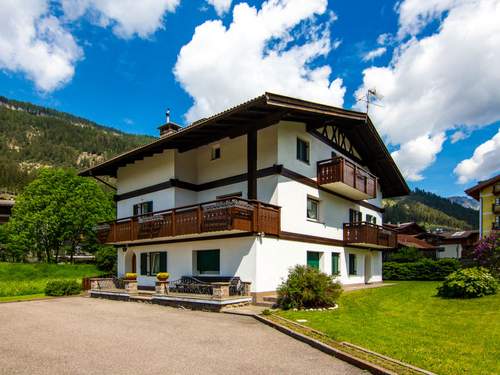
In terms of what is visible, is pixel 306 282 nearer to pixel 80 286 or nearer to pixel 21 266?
pixel 80 286

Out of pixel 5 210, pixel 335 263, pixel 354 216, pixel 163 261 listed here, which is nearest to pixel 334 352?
pixel 163 261

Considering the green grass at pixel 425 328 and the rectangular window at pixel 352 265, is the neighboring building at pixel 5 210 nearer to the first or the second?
the rectangular window at pixel 352 265

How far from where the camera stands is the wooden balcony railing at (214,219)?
54.5 ft

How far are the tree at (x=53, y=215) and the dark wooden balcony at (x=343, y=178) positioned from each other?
102ft

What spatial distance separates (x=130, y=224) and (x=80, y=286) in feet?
20.9

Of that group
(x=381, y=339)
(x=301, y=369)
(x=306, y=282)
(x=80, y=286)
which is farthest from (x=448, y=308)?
(x=80, y=286)

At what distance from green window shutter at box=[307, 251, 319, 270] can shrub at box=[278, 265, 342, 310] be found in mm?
5403

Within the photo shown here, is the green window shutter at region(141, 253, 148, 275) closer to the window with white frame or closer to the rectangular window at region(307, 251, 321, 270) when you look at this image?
the window with white frame

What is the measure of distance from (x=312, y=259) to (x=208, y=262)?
556 cm

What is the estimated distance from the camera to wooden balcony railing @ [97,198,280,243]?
16.6 metres

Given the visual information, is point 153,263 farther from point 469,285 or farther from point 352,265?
point 469,285

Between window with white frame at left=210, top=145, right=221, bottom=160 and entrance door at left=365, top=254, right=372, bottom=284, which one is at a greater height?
window with white frame at left=210, top=145, right=221, bottom=160

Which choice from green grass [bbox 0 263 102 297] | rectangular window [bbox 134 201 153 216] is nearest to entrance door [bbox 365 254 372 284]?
rectangular window [bbox 134 201 153 216]

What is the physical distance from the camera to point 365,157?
28.4 m
